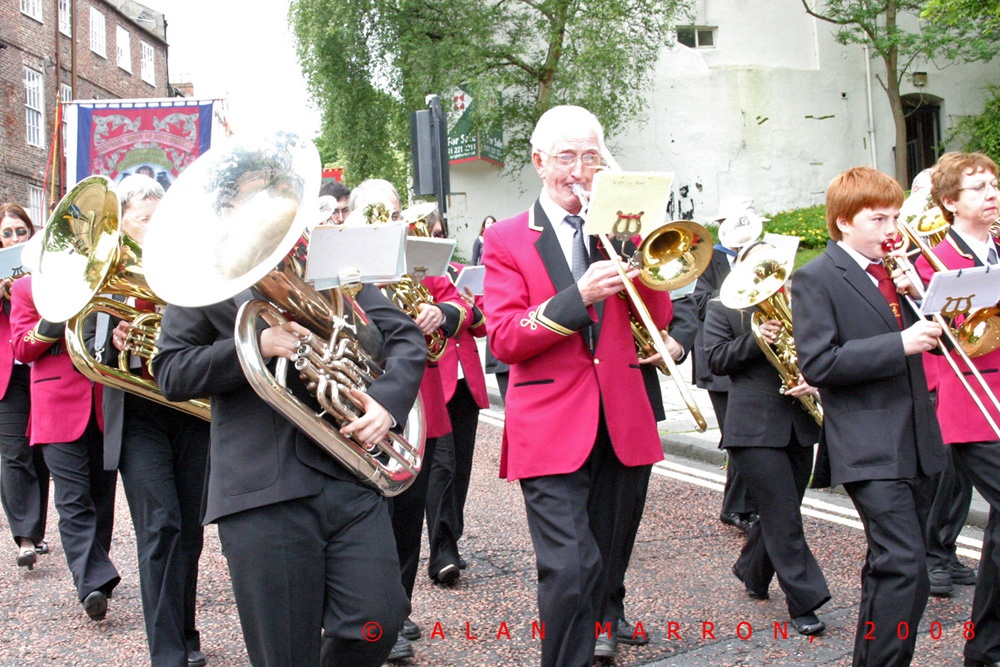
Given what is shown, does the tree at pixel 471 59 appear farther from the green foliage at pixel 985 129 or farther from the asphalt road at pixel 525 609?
the asphalt road at pixel 525 609

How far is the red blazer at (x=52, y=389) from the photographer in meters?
5.59

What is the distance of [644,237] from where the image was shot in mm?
3691

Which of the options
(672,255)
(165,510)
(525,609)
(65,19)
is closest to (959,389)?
(672,255)

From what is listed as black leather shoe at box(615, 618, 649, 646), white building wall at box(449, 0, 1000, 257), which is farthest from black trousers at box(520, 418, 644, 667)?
white building wall at box(449, 0, 1000, 257)

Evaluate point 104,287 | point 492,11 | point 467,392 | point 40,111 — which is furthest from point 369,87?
point 104,287

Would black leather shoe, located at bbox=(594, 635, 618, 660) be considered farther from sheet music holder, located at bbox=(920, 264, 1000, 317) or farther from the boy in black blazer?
sheet music holder, located at bbox=(920, 264, 1000, 317)

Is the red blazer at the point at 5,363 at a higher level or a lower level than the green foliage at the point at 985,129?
lower

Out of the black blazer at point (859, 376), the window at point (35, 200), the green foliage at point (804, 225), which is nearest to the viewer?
the black blazer at point (859, 376)

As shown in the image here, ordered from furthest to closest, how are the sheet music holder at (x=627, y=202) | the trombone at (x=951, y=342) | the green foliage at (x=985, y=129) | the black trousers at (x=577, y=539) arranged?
1. the green foliage at (x=985, y=129)
2. the trombone at (x=951, y=342)
3. the black trousers at (x=577, y=539)
4. the sheet music holder at (x=627, y=202)

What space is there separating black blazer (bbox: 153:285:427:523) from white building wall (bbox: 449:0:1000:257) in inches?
951

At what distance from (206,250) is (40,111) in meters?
32.5

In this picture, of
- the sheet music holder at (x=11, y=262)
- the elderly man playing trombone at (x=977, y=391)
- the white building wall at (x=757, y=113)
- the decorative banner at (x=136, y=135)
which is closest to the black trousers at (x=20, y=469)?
the sheet music holder at (x=11, y=262)

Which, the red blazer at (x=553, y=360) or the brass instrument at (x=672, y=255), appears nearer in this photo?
the brass instrument at (x=672, y=255)

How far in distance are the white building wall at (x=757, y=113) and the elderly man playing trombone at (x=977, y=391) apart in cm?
2279
